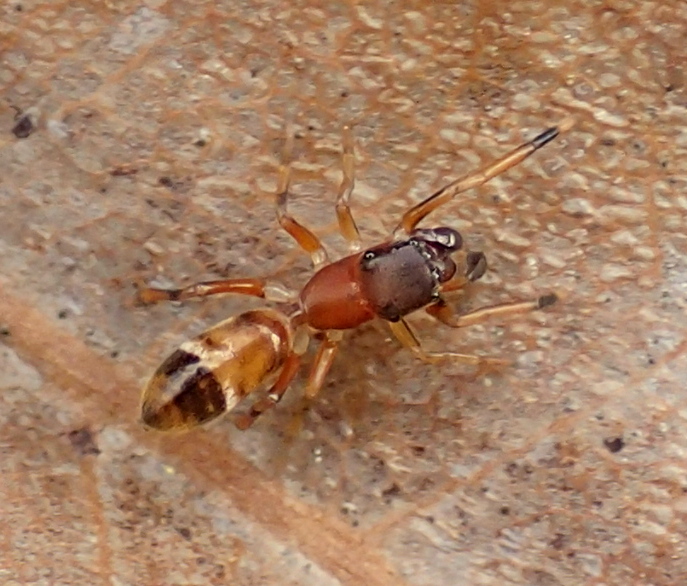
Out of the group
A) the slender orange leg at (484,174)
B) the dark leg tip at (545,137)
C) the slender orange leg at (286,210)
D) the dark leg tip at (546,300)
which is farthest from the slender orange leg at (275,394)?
the dark leg tip at (545,137)

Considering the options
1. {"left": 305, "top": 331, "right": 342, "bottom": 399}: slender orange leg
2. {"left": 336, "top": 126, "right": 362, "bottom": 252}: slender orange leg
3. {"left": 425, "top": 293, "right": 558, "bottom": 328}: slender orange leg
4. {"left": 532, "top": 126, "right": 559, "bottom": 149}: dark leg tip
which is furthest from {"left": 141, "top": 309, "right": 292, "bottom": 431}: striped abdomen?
{"left": 532, "top": 126, "right": 559, "bottom": 149}: dark leg tip

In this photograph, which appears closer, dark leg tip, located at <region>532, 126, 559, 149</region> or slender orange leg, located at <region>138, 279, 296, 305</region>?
dark leg tip, located at <region>532, 126, 559, 149</region>

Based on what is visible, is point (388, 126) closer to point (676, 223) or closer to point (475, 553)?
point (676, 223)

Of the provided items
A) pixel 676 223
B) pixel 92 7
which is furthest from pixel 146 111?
pixel 676 223

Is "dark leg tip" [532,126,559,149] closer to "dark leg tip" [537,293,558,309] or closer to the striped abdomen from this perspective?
"dark leg tip" [537,293,558,309]

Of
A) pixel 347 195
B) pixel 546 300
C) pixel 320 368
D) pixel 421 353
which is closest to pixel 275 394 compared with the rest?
pixel 320 368
